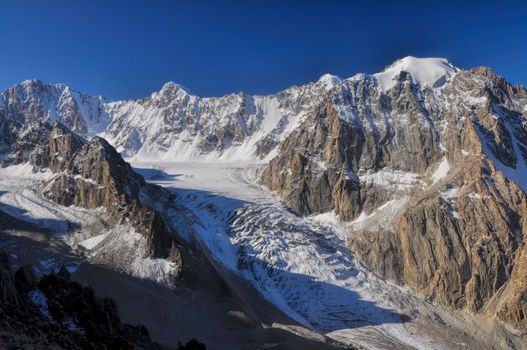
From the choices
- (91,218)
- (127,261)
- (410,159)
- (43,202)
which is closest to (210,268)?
(127,261)

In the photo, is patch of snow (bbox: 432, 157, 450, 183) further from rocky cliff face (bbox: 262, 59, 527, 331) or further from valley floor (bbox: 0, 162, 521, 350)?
valley floor (bbox: 0, 162, 521, 350)

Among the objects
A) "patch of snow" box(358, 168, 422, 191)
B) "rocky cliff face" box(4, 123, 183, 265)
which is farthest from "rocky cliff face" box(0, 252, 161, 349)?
"patch of snow" box(358, 168, 422, 191)

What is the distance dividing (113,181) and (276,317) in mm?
49487

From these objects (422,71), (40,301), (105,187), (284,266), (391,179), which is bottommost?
(40,301)

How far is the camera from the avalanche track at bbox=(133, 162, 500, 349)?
106m

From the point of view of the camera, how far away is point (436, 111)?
164 meters

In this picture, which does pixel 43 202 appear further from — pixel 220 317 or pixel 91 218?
pixel 220 317

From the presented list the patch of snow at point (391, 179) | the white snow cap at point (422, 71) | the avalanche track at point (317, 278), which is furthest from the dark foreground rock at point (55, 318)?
the white snow cap at point (422, 71)

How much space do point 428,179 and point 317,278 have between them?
149ft

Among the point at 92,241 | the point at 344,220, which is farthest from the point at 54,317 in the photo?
the point at 344,220

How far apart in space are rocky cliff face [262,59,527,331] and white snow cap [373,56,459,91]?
1.74 metres

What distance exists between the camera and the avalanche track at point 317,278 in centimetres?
10569

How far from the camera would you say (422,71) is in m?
186

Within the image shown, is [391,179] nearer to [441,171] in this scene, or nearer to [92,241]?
[441,171]
